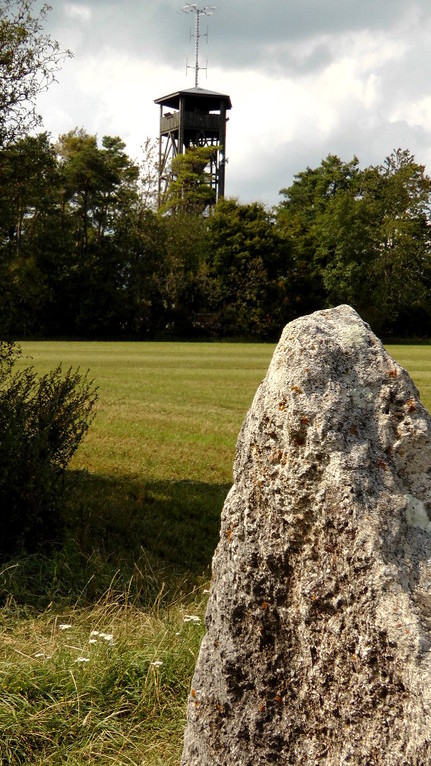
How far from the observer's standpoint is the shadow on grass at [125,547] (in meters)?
6.80

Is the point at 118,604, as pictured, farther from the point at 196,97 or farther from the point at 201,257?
the point at 196,97

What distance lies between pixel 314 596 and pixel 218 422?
48.2 feet

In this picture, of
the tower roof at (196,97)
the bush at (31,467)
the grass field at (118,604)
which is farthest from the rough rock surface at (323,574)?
the tower roof at (196,97)

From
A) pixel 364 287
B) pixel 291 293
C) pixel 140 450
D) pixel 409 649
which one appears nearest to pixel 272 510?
pixel 409 649

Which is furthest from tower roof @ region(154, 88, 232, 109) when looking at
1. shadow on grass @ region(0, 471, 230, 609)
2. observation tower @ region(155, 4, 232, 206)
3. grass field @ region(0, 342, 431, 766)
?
shadow on grass @ region(0, 471, 230, 609)

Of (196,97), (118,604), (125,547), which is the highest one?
(196,97)

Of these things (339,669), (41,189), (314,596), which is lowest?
(339,669)

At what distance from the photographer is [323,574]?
246 centimetres

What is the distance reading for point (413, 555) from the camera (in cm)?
240

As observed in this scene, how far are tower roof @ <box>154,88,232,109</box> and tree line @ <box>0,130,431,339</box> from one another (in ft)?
37.1

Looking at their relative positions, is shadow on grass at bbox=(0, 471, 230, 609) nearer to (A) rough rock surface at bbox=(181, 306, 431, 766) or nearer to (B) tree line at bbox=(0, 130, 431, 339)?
(A) rough rock surface at bbox=(181, 306, 431, 766)

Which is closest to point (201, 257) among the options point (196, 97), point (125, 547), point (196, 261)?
point (196, 261)

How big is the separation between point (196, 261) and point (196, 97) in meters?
24.1

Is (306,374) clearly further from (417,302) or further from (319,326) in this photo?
(417,302)
